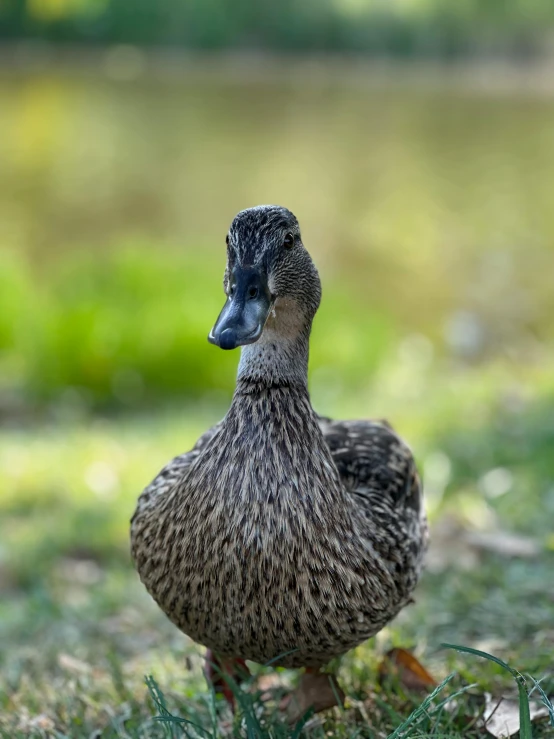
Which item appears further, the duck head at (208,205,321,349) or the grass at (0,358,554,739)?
the grass at (0,358,554,739)

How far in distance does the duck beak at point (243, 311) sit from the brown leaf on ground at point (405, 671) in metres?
1.09

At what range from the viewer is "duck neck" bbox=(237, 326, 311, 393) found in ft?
7.97

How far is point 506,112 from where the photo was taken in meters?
23.2

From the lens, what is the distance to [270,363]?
7.98ft

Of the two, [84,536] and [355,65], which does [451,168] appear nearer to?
[355,65]

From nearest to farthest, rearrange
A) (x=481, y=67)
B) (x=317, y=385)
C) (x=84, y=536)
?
(x=84, y=536) < (x=317, y=385) < (x=481, y=67)

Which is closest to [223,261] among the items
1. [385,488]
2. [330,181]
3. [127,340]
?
[127,340]

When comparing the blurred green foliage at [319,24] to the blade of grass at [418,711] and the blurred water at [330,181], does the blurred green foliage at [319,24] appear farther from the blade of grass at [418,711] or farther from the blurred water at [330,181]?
the blade of grass at [418,711]

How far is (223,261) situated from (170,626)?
740 cm

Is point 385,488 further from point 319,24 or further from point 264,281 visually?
point 319,24

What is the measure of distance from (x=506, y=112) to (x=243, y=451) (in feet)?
73.8

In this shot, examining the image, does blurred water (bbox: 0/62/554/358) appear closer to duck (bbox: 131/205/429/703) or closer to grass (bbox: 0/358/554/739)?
grass (bbox: 0/358/554/739)

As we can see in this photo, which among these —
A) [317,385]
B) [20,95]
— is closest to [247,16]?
[20,95]

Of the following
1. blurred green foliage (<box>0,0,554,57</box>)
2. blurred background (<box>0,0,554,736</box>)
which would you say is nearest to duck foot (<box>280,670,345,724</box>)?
blurred background (<box>0,0,554,736</box>)
